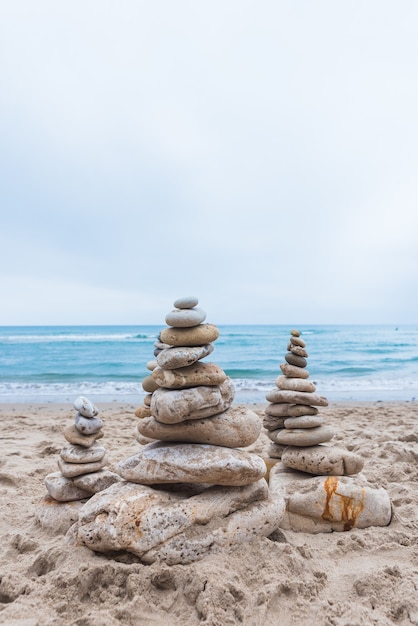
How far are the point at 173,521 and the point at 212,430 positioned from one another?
0.80 metres

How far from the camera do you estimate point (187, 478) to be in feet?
11.7

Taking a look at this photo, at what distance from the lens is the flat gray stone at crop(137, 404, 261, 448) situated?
A: 3758 millimetres

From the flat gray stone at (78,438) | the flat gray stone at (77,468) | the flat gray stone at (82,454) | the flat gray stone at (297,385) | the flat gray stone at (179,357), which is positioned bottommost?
the flat gray stone at (77,468)

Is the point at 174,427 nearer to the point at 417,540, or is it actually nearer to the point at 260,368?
the point at 417,540

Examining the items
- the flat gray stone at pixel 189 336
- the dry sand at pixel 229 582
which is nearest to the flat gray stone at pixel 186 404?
the flat gray stone at pixel 189 336

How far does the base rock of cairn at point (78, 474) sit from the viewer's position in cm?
406

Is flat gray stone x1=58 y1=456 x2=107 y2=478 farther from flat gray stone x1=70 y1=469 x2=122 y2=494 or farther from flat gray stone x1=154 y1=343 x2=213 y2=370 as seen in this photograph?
flat gray stone x1=154 y1=343 x2=213 y2=370

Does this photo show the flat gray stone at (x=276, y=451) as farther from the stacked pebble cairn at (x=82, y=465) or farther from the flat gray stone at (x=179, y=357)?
the flat gray stone at (x=179, y=357)

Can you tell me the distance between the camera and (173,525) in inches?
129

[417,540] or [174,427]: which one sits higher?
[174,427]

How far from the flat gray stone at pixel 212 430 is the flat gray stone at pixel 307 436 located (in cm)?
94

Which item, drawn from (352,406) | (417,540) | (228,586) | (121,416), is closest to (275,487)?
(417,540)

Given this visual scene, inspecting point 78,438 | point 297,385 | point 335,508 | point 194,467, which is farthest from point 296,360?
point 78,438

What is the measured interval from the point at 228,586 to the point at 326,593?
0.68 metres
